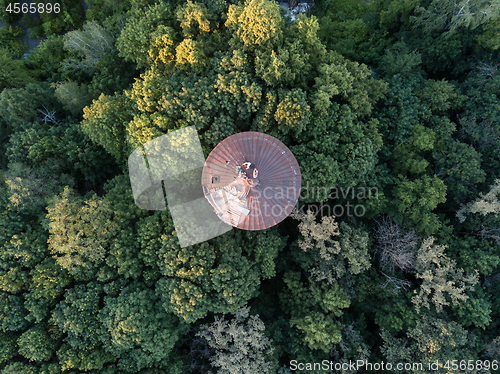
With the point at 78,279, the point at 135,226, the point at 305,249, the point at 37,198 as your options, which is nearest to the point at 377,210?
the point at 305,249

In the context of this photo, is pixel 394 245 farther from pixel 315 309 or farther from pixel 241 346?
pixel 241 346

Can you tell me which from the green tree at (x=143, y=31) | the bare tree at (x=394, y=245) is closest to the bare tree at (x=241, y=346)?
the bare tree at (x=394, y=245)

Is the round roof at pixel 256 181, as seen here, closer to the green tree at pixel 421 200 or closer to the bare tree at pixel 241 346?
the bare tree at pixel 241 346

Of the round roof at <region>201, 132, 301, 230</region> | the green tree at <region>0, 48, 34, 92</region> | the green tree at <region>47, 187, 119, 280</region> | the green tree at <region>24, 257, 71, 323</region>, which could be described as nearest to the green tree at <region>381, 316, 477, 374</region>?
the round roof at <region>201, 132, 301, 230</region>

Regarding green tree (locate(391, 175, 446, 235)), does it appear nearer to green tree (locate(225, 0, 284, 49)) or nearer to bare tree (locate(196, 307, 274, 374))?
bare tree (locate(196, 307, 274, 374))

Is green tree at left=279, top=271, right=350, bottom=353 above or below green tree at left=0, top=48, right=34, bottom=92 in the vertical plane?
below

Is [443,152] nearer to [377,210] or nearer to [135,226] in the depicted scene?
[377,210]
